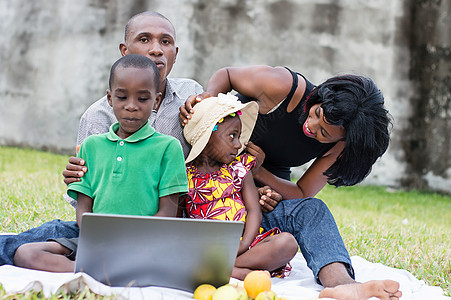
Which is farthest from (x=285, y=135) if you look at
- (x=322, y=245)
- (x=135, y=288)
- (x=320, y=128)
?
(x=135, y=288)

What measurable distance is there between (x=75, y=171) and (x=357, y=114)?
149cm

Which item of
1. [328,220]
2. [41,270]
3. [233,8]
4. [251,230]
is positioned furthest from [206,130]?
[233,8]

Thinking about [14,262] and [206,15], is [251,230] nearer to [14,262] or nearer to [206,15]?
[14,262]

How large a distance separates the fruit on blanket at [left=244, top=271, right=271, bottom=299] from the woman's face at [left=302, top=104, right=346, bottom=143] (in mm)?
962

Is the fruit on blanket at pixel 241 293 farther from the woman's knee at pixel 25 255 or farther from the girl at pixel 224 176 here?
the woman's knee at pixel 25 255

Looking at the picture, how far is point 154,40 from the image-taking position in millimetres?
3441

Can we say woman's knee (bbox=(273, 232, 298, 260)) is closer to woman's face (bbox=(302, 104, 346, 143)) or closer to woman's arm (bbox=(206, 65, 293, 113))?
woman's face (bbox=(302, 104, 346, 143))

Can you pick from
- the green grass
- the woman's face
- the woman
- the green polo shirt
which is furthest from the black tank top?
the green grass

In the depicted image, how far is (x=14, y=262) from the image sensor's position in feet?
9.52

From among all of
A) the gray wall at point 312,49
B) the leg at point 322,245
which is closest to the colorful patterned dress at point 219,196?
the leg at point 322,245

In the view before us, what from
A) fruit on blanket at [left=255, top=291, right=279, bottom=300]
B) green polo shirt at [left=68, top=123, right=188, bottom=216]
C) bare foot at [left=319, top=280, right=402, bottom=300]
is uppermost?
green polo shirt at [left=68, top=123, right=188, bottom=216]

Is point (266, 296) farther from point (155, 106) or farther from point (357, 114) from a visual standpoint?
point (155, 106)

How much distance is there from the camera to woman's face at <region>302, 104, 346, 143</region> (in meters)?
3.25

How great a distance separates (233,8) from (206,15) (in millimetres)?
422
